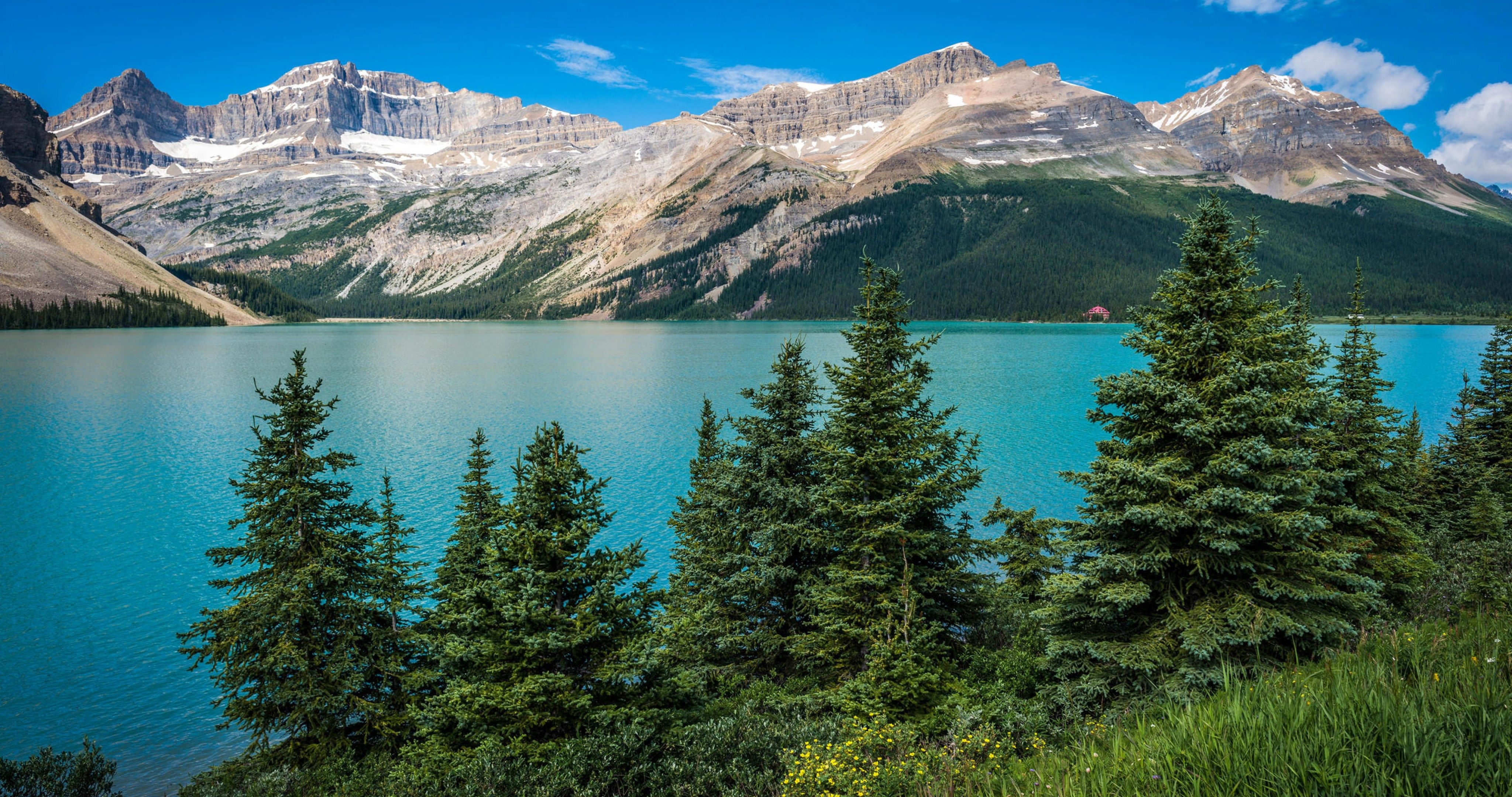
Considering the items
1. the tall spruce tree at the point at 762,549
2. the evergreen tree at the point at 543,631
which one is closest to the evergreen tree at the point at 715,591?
the tall spruce tree at the point at 762,549

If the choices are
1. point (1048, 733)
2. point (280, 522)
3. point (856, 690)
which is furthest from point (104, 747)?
point (1048, 733)

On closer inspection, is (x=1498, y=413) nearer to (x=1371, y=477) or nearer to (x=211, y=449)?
(x=1371, y=477)

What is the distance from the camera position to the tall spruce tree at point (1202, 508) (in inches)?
465

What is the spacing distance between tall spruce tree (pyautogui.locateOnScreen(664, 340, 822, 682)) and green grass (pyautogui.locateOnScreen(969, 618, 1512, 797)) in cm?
1201

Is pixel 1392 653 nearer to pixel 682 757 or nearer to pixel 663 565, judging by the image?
pixel 682 757

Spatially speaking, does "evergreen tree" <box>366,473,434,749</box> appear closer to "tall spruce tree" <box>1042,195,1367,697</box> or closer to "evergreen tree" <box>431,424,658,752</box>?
"evergreen tree" <box>431,424,658,752</box>

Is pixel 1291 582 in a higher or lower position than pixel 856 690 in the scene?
higher

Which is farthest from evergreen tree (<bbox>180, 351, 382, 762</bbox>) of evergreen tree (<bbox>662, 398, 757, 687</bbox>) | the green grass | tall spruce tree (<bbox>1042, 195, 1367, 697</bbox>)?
tall spruce tree (<bbox>1042, 195, 1367, 697</bbox>)

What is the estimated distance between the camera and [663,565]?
109 feet

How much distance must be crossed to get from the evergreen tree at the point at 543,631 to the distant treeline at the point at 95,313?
23132 cm

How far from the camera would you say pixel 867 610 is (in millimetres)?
16312

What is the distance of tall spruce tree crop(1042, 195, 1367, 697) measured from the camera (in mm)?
11812

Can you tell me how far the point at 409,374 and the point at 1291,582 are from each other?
10710cm

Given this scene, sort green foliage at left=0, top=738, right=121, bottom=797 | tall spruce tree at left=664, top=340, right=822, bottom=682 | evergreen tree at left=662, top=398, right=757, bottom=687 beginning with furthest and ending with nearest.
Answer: evergreen tree at left=662, top=398, right=757, bottom=687 → tall spruce tree at left=664, top=340, right=822, bottom=682 → green foliage at left=0, top=738, right=121, bottom=797
